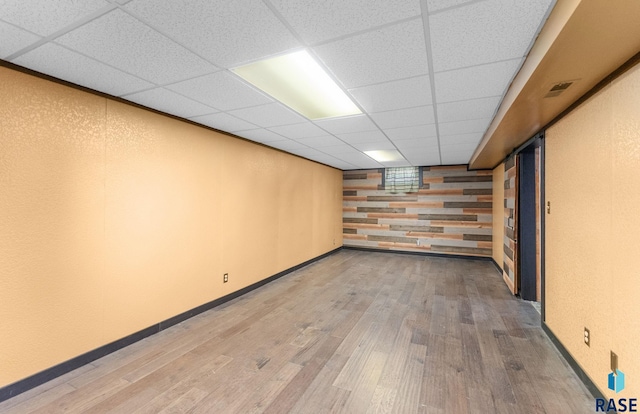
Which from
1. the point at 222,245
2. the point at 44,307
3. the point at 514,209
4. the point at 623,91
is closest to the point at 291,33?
the point at 623,91

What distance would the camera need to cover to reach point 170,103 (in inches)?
105

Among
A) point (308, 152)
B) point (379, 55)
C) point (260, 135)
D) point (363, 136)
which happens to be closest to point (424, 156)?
point (363, 136)

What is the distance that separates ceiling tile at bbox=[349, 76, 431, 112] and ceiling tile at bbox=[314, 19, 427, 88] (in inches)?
4.4

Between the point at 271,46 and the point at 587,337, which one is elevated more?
the point at 271,46

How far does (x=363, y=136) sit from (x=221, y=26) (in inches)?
108

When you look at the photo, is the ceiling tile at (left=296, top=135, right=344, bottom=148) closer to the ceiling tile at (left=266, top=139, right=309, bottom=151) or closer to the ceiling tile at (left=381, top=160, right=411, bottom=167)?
the ceiling tile at (left=266, top=139, right=309, bottom=151)

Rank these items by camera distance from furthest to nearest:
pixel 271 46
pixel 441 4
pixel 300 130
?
pixel 300 130
pixel 271 46
pixel 441 4

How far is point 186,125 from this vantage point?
3264mm

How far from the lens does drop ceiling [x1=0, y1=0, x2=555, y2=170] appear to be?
53.7 inches

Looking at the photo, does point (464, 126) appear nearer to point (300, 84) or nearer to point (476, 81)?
point (476, 81)

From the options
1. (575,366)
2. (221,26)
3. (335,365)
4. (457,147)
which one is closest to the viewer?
(221,26)

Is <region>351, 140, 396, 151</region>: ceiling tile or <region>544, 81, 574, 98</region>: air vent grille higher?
<region>351, 140, 396, 151</region>: ceiling tile

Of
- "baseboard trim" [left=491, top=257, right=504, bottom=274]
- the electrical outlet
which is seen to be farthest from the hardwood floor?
"baseboard trim" [left=491, top=257, right=504, bottom=274]

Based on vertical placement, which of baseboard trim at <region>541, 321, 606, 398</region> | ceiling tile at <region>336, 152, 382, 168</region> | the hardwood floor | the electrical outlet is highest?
ceiling tile at <region>336, 152, 382, 168</region>
